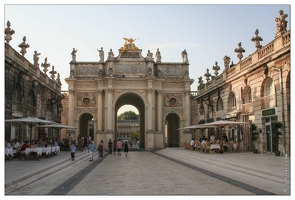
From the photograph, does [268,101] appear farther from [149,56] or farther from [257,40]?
[149,56]

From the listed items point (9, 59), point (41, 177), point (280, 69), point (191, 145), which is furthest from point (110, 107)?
point (41, 177)

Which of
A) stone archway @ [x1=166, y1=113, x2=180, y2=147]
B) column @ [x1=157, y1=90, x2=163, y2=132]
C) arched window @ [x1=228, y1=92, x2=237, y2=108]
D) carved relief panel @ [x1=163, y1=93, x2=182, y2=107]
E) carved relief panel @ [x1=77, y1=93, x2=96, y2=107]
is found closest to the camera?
arched window @ [x1=228, y1=92, x2=237, y2=108]

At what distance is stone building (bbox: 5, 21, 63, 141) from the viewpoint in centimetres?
2308

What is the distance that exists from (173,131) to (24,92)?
2711 centimetres

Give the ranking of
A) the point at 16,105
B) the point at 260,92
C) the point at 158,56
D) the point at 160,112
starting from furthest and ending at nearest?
the point at 158,56 < the point at 160,112 < the point at 16,105 < the point at 260,92

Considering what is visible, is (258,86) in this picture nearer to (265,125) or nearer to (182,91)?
(265,125)

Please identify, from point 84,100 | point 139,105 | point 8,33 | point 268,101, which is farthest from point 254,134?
point 139,105

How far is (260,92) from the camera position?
23969 mm

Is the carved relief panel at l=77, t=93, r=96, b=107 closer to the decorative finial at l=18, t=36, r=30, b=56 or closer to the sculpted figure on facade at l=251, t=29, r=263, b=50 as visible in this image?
the decorative finial at l=18, t=36, r=30, b=56

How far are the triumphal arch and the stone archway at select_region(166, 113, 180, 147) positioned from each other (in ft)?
10.3

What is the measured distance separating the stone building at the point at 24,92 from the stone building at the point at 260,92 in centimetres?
1670

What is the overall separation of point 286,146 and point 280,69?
4604 mm

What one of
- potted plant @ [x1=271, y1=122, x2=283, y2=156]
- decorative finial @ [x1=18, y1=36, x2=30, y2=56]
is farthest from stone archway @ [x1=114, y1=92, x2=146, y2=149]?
potted plant @ [x1=271, y1=122, x2=283, y2=156]

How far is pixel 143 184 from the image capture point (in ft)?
38.0
